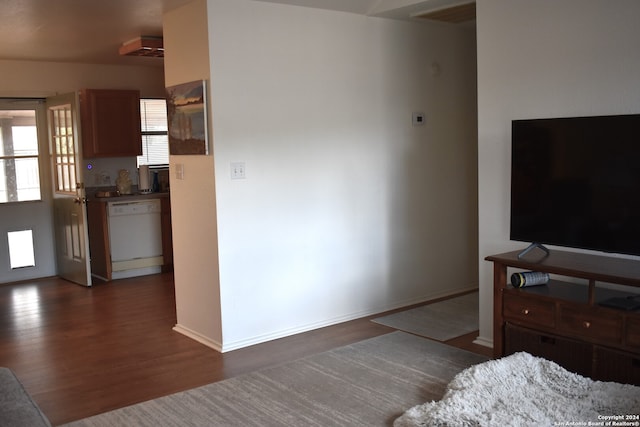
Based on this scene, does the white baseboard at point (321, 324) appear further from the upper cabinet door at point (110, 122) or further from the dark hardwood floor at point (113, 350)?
the upper cabinet door at point (110, 122)

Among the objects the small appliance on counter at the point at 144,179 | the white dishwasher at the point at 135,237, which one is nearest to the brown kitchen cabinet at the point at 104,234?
the white dishwasher at the point at 135,237

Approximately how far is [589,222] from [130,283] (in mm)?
4808

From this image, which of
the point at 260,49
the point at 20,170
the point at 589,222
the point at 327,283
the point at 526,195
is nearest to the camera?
the point at 589,222

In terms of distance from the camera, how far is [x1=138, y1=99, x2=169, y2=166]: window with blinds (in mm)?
7586

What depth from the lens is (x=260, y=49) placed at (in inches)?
171

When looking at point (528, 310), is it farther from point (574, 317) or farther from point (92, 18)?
point (92, 18)

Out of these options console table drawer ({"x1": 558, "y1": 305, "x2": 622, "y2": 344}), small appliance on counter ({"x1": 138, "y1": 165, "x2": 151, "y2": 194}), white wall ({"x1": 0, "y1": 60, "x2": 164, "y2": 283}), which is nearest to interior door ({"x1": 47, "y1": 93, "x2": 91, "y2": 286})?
white wall ({"x1": 0, "y1": 60, "x2": 164, "y2": 283})

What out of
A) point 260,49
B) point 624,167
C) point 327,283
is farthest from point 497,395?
point 260,49

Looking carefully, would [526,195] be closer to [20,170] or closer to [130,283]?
[130,283]

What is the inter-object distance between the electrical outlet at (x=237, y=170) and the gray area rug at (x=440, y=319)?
1.56m

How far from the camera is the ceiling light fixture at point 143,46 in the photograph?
5.51 metres

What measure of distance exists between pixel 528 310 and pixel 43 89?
567cm

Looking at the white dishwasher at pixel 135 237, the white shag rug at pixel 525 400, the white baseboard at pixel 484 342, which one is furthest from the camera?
the white dishwasher at pixel 135 237

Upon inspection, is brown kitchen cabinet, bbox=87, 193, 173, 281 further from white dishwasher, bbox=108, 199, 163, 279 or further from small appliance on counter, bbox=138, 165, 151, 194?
small appliance on counter, bbox=138, 165, 151, 194
